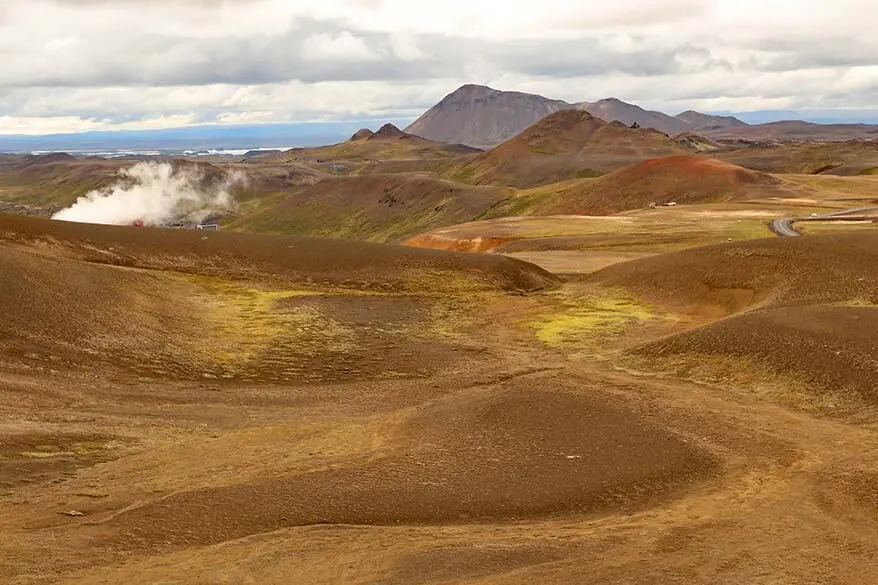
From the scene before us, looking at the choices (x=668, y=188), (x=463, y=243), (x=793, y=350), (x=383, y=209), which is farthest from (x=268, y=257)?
(x=383, y=209)

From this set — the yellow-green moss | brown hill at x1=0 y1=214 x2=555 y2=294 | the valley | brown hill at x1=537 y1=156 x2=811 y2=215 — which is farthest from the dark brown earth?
brown hill at x1=537 y1=156 x2=811 y2=215

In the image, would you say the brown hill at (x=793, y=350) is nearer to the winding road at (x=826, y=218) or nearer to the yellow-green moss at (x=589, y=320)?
the yellow-green moss at (x=589, y=320)

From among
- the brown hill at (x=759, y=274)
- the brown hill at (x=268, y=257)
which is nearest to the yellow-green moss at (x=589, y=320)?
the brown hill at (x=759, y=274)

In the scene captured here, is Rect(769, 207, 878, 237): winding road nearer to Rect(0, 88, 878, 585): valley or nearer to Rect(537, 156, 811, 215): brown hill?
Rect(0, 88, 878, 585): valley

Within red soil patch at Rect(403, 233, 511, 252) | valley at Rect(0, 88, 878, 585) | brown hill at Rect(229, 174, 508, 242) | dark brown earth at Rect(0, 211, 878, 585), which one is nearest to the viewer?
dark brown earth at Rect(0, 211, 878, 585)

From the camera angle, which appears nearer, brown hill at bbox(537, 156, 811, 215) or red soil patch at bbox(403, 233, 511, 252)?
red soil patch at bbox(403, 233, 511, 252)

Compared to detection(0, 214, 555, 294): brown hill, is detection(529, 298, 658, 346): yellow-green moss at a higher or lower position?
lower

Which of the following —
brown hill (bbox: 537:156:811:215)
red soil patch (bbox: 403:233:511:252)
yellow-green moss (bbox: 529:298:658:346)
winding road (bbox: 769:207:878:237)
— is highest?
brown hill (bbox: 537:156:811:215)
